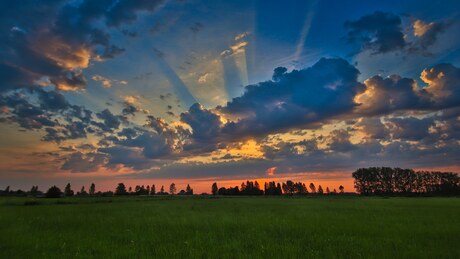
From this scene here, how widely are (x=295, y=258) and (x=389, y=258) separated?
3.42m

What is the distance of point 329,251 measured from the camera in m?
11.5

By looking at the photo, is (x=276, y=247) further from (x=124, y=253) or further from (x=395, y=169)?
(x=395, y=169)

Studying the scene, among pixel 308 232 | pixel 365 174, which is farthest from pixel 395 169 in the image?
pixel 308 232

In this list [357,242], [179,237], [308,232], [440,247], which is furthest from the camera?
[308,232]

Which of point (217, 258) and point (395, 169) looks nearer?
point (217, 258)

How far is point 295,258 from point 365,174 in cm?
21105

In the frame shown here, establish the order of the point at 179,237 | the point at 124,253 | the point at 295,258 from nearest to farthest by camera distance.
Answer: the point at 295,258
the point at 124,253
the point at 179,237

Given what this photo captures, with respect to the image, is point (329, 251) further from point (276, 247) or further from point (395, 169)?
point (395, 169)

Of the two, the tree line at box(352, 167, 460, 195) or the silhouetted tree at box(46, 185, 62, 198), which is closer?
the silhouetted tree at box(46, 185, 62, 198)

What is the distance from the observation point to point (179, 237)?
1566 cm

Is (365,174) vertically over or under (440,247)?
over

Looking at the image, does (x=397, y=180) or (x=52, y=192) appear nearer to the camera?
(x=52, y=192)

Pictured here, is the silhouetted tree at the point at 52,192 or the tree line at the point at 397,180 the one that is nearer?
the silhouetted tree at the point at 52,192

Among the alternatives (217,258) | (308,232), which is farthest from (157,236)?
(308,232)
